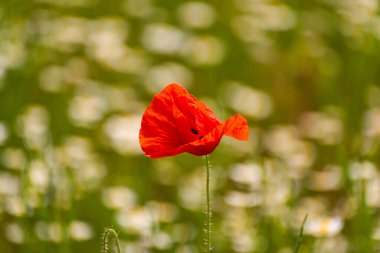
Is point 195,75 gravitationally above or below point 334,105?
above

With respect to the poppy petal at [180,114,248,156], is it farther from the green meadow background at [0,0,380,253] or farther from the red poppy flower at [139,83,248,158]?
the green meadow background at [0,0,380,253]

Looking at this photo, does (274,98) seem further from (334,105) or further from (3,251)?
(3,251)

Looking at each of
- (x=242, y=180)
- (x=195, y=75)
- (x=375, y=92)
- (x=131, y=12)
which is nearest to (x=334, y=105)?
(x=375, y=92)

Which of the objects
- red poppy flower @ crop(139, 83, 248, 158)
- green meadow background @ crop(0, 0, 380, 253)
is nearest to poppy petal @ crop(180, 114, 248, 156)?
red poppy flower @ crop(139, 83, 248, 158)

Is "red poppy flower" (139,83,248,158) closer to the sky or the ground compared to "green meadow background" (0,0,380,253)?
closer to the ground

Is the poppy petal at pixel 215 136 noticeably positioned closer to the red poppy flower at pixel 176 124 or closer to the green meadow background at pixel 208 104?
the red poppy flower at pixel 176 124

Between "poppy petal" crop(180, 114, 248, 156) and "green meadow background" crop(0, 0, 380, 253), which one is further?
"green meadow background" crop(0, 0, 380, 253)
